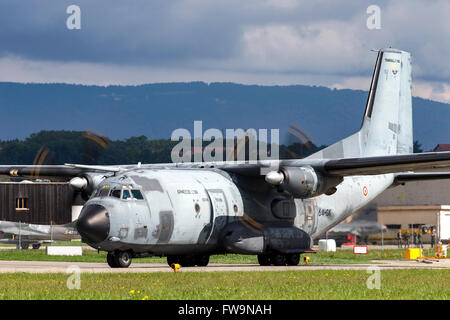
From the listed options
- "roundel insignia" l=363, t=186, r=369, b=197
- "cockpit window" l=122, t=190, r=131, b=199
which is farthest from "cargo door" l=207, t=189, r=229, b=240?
"roundel insignia" l=363, t=186, r=369, b=197

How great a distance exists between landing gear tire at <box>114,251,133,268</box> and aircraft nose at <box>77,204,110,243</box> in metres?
2.01

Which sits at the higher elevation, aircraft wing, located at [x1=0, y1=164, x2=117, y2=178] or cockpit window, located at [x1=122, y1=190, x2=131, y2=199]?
aircraft wing, located at [x1=0, y1=164, x2=117, y2=178]

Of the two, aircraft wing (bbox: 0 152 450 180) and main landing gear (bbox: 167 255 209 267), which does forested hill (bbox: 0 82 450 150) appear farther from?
main landing gear (bbox: 167 255 209 267)

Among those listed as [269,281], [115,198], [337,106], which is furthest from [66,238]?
[269,281]

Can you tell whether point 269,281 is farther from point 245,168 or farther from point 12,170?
point 12,170

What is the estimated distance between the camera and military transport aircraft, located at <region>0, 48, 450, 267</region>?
26.2 meters

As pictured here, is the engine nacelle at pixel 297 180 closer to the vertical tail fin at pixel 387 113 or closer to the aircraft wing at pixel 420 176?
the aircraft wing at pixel 420 176

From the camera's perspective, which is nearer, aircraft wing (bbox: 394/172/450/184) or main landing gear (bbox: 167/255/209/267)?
main landing gear (bbox: 167/255/209/267)

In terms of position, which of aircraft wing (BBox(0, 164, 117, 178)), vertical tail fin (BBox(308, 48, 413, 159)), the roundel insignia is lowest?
the roundel insignia

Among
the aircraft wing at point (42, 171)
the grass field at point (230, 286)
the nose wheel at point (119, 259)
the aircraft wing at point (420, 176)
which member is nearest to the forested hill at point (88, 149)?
the aircraft wing at point (42, 171)

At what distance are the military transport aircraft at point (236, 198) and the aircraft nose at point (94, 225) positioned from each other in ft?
0.10

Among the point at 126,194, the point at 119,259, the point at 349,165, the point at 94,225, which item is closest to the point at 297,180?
the point at 349,165

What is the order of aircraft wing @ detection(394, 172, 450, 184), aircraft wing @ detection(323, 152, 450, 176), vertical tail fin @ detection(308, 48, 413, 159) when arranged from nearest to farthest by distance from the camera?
aircraft wing @ detection(323, 152, 450, 176) → aircraft wing @ detection(394, 172, 450, 184) → vertical tail fin @ detection(308, 48, 413, 159)
